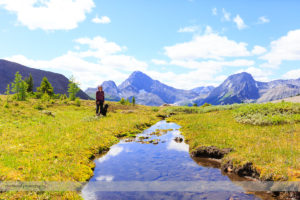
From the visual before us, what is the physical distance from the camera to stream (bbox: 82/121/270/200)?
8.30m

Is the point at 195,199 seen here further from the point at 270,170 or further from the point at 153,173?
the point at 270,170

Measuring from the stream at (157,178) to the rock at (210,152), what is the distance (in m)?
0.75

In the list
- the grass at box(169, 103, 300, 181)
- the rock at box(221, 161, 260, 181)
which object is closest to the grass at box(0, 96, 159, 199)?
the rock at box(221, 161, 260, 181)

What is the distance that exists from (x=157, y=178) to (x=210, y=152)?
5252 mm

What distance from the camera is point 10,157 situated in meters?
10.6

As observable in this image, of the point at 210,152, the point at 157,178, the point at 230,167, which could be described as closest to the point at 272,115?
the point at 210,152

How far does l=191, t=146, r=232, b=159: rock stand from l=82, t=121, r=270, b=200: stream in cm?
75

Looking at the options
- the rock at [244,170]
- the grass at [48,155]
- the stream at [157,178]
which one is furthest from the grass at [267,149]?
the grass at [48,155]

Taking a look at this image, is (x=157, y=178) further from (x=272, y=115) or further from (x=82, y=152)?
(x=272, y=115)

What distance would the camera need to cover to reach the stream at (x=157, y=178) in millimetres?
8297

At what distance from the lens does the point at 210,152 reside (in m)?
13.6

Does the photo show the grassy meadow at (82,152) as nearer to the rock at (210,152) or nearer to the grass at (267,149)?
the grass at (267,149)

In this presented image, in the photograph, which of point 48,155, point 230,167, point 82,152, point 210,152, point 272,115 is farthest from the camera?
point 272,115

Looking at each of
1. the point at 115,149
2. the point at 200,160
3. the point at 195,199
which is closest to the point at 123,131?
the point at 115,149
